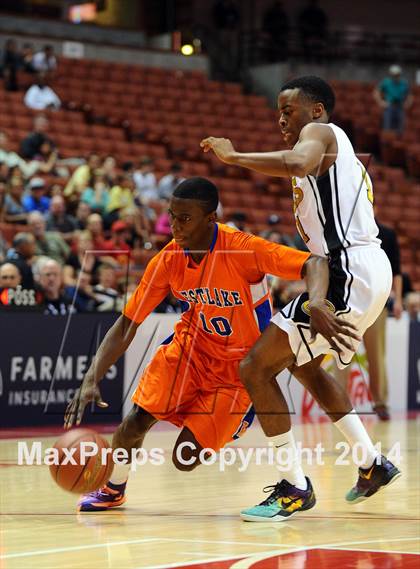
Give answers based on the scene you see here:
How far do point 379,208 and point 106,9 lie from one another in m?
8.07

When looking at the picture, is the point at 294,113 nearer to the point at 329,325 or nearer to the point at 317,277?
the point at 317,277

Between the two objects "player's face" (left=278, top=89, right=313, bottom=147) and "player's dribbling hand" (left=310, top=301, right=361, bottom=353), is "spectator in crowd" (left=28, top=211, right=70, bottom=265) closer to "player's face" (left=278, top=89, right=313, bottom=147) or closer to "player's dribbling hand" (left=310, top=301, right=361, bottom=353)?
"player's face" (left=278, top=89, right=313, bottom=147)

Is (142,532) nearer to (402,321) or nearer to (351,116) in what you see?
(402,321)

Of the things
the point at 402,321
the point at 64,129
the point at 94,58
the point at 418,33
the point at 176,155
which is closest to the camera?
the point at 402,321

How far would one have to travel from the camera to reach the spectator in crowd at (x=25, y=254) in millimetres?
10516

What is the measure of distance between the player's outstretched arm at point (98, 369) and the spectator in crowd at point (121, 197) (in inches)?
312

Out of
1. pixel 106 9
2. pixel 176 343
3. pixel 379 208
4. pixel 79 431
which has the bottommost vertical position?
pixel 79 431

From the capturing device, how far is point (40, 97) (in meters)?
18.1

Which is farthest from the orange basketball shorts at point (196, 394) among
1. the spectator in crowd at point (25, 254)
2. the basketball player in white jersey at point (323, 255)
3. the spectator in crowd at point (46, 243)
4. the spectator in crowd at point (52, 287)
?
the spectator in crowd at point (46, 243)

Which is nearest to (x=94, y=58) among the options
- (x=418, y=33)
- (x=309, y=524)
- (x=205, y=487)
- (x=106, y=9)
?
(x=106, y=9)

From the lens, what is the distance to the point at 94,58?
21.9m

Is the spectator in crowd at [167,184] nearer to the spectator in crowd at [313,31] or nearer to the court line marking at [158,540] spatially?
the spectator in crowd at [313,31]

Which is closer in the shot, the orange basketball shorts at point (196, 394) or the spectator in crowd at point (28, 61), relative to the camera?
the orange basketball shorts at point (196, 394)

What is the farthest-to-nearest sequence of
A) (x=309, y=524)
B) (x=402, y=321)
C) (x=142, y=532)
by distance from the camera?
(x=402, y=321), (x=309, y=524), (x=142, y=532)
